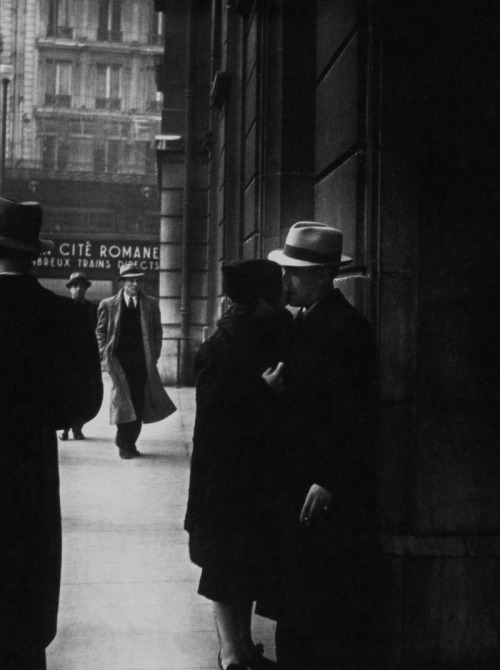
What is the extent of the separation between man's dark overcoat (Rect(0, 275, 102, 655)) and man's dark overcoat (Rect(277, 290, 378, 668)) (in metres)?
0.82

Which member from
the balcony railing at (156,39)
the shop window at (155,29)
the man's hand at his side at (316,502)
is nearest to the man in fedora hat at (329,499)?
the man's hand at his side at (316,502)

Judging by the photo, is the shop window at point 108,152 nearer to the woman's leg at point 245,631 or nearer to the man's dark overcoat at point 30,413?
the woman's leg at point 245,631

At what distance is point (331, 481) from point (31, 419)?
1.10 m

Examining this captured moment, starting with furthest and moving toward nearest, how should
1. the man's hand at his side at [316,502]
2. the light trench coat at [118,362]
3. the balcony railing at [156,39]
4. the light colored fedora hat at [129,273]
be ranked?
the balcony railing at [156,39]
the light colored fedora hat at [129,273]
the light trench coat at [118,362]
the man's hand at his side at [316,502]

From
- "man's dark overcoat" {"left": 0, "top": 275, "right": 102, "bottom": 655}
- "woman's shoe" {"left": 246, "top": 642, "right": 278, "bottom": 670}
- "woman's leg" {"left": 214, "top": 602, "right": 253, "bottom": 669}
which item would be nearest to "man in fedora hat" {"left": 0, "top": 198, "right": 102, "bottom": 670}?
"man's dark overcoat" {"left": 0, "top": 275, "right": 102, "bottom": 655}

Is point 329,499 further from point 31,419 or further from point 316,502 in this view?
point 31,419

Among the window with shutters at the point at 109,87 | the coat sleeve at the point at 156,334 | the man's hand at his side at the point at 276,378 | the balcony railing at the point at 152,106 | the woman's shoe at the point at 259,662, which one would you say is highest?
the window with shutters at the point at 109,87

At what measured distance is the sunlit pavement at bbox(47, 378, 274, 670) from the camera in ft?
14.1

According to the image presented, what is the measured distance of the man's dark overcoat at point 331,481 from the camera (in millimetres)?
3441

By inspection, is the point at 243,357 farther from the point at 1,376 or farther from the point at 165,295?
the point at 165,295

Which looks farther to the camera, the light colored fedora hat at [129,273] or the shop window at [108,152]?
the shop window at [108,152]

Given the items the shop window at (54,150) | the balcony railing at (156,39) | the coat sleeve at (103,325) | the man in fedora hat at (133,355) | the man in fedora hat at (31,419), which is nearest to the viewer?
the man in fedora hat at (31,419)

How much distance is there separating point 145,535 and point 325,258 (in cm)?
331

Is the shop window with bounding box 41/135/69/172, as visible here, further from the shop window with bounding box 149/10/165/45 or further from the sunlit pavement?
the sunlit pavement
